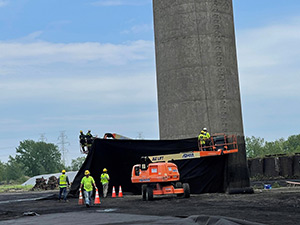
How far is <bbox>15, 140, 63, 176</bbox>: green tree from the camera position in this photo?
548 ft

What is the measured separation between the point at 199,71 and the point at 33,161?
477 feet

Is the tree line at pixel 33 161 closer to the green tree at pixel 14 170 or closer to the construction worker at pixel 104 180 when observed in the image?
the green tree at pixel 14 170

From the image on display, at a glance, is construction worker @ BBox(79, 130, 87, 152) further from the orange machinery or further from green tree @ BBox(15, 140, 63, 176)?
green tree @ BBox(15, 140, 63, 176)

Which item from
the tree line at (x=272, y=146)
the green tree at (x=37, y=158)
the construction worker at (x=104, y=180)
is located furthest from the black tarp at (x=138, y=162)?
the green tree at (x=37, y=158)

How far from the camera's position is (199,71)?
3050cm

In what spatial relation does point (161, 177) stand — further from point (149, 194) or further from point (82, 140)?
point (82, 140)

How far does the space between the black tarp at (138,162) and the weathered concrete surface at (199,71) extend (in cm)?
248

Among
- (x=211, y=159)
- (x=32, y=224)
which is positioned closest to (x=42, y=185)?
(x=211, y=159)

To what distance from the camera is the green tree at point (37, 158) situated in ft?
548

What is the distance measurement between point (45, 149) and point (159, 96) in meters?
146

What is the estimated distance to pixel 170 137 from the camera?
31.6 m

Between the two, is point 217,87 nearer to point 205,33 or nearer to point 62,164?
point 205,33

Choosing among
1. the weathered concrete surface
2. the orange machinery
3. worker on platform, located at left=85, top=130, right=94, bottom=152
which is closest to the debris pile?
worker on platform, located at left=85, top=130, right=94, bottom=152

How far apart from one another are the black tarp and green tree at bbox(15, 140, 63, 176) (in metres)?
140
